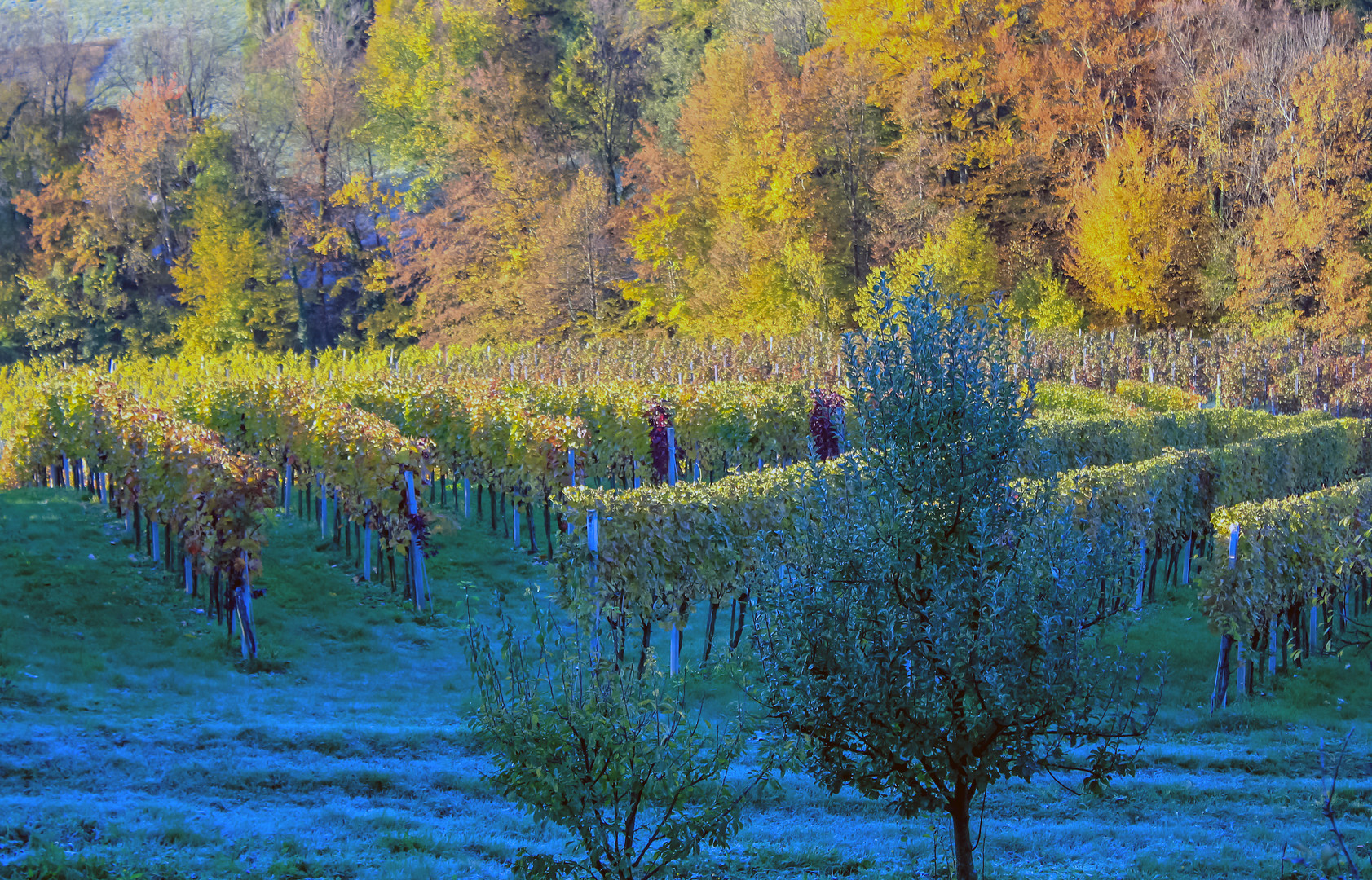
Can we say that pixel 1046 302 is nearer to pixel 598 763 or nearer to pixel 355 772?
pixel 355 772

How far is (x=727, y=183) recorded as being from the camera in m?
43.4

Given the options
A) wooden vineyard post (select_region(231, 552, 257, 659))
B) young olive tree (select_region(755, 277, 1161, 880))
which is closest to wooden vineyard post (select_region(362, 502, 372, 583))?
wooden vineyard post (select_region(231, 552, 257, 659))

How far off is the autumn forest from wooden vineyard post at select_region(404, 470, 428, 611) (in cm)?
2476

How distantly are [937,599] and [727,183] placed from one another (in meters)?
40.3

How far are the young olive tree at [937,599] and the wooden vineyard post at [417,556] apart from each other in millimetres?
9229

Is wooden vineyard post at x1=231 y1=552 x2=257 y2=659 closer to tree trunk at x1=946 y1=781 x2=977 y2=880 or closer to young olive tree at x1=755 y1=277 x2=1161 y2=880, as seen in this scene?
young olive tree at x1=755 y1=277 x2=1161 y2=880

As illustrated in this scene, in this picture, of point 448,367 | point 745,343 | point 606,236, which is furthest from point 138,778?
point 606,236

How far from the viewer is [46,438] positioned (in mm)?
Result: 17938

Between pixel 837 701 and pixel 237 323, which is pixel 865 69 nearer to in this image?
pixel 237 323

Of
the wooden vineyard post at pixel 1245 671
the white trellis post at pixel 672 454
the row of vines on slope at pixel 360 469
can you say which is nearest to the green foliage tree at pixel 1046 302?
the white trellis post at pixel 672 454

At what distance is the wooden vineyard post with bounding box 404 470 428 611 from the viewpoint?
13.9 metres

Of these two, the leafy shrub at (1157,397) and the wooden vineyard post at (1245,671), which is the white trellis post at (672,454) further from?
the leafy shrub at (1157,397)

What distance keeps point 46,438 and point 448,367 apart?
16772 millimetres

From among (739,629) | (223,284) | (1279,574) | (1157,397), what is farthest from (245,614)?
(223,284)
